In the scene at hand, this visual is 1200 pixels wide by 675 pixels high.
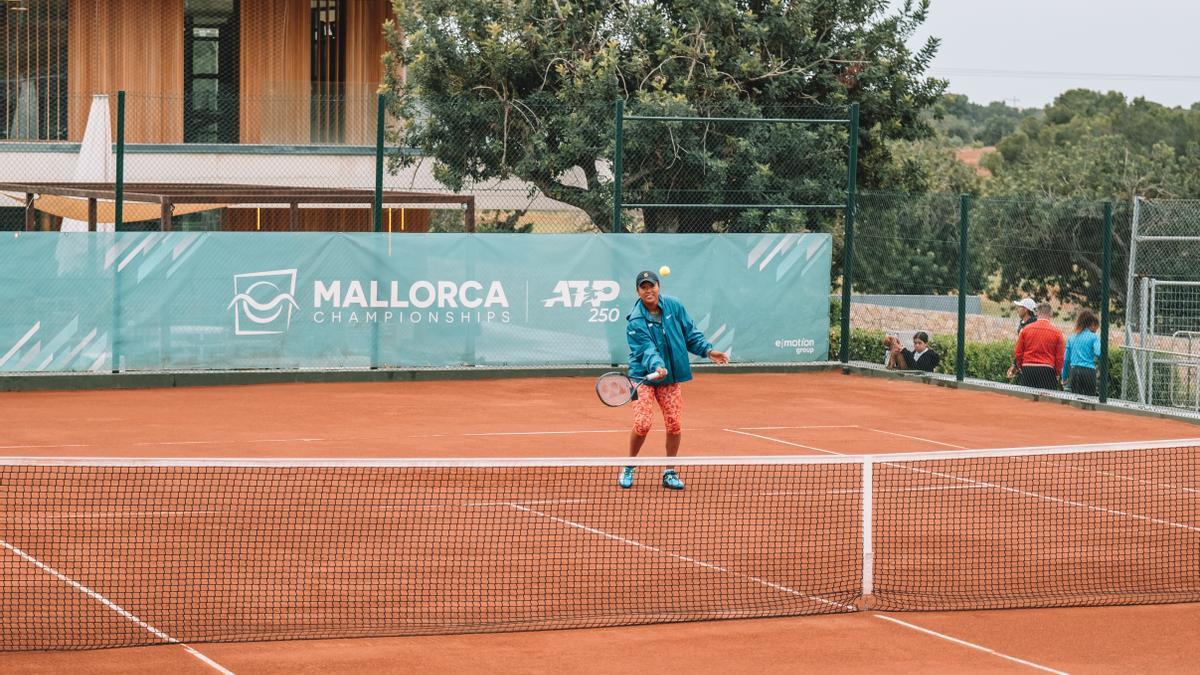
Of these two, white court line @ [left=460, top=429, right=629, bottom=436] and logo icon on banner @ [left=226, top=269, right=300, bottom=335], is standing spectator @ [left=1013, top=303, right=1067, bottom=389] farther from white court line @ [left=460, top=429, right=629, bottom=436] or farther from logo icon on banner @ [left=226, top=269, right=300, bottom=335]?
logo icon on banner @ [left=226, top=269, right=300, bottom=335]

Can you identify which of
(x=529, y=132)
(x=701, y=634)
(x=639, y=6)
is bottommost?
(x=701, y=634)

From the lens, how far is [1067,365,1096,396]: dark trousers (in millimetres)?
17609

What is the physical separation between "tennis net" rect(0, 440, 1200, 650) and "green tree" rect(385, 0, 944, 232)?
10.1m

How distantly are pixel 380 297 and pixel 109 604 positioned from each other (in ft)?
35.6

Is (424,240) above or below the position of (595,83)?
below

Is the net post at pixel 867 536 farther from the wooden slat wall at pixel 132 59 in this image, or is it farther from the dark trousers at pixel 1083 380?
the wooden slat wall at pixel 132 59

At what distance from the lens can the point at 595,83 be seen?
77.8 ft

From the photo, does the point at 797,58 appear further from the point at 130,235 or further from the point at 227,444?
the point at 227,444

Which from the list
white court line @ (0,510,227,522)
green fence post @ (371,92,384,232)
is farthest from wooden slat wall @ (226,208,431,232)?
white court line @ (0,510,227,522)

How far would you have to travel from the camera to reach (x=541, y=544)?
Answer: 30.8ft

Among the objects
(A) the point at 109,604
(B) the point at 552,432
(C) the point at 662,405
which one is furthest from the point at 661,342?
(A) the point at 109,604

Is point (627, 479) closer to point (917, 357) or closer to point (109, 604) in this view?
point (109, 604)

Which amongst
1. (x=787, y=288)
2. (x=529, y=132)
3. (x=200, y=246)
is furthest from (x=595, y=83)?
(x=200, y=246)

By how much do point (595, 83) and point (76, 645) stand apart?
17.6 meters
